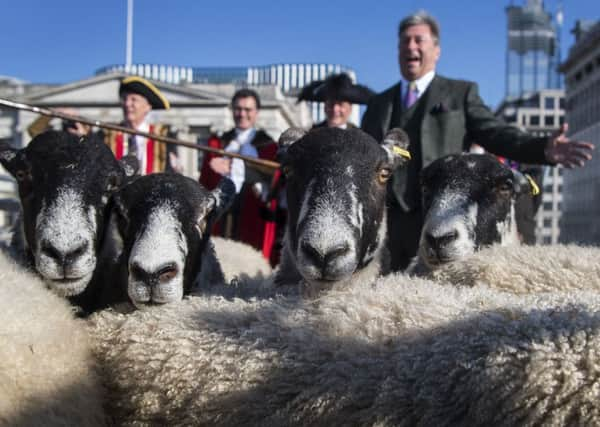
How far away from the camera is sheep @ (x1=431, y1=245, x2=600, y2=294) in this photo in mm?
2633

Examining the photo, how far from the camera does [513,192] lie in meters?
3.90

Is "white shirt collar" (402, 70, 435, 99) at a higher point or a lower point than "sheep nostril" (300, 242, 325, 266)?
higher

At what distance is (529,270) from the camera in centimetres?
271

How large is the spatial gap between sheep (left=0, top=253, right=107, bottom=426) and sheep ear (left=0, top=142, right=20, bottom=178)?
1078 mm

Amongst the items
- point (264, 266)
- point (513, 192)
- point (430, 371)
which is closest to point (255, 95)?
point (264, 266)

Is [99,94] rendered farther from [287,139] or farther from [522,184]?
[522,184]

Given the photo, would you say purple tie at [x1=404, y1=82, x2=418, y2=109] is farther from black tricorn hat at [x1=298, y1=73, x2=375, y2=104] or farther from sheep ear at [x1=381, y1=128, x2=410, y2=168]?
sheep ear at [x1=381, y1=128, x2=410, y2=168]

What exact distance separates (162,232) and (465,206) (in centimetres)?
160

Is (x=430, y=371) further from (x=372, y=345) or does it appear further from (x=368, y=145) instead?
(x=368, y=145)

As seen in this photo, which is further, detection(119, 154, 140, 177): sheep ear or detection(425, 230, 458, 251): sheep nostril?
detection(119, 154, 140, 177): sheep ear

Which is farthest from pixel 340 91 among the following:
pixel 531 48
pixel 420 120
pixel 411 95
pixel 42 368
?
pixel 531 48

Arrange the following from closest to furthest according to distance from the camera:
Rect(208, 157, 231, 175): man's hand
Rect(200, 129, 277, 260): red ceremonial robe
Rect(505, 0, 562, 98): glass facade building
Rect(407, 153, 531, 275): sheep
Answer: Rect(407, 153, 531, 275): sheep < Rect(208, 157, 231, 175): man's hand < Rect(200, 129, 277, 260): red ceremonial robe < Rect(505, 0, 562, 98): glass facade building

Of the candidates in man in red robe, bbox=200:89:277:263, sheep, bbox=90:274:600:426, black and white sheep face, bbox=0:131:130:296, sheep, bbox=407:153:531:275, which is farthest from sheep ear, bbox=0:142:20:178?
man in red robe, bbox=200:89:277:263

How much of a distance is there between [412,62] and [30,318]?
3.38m
